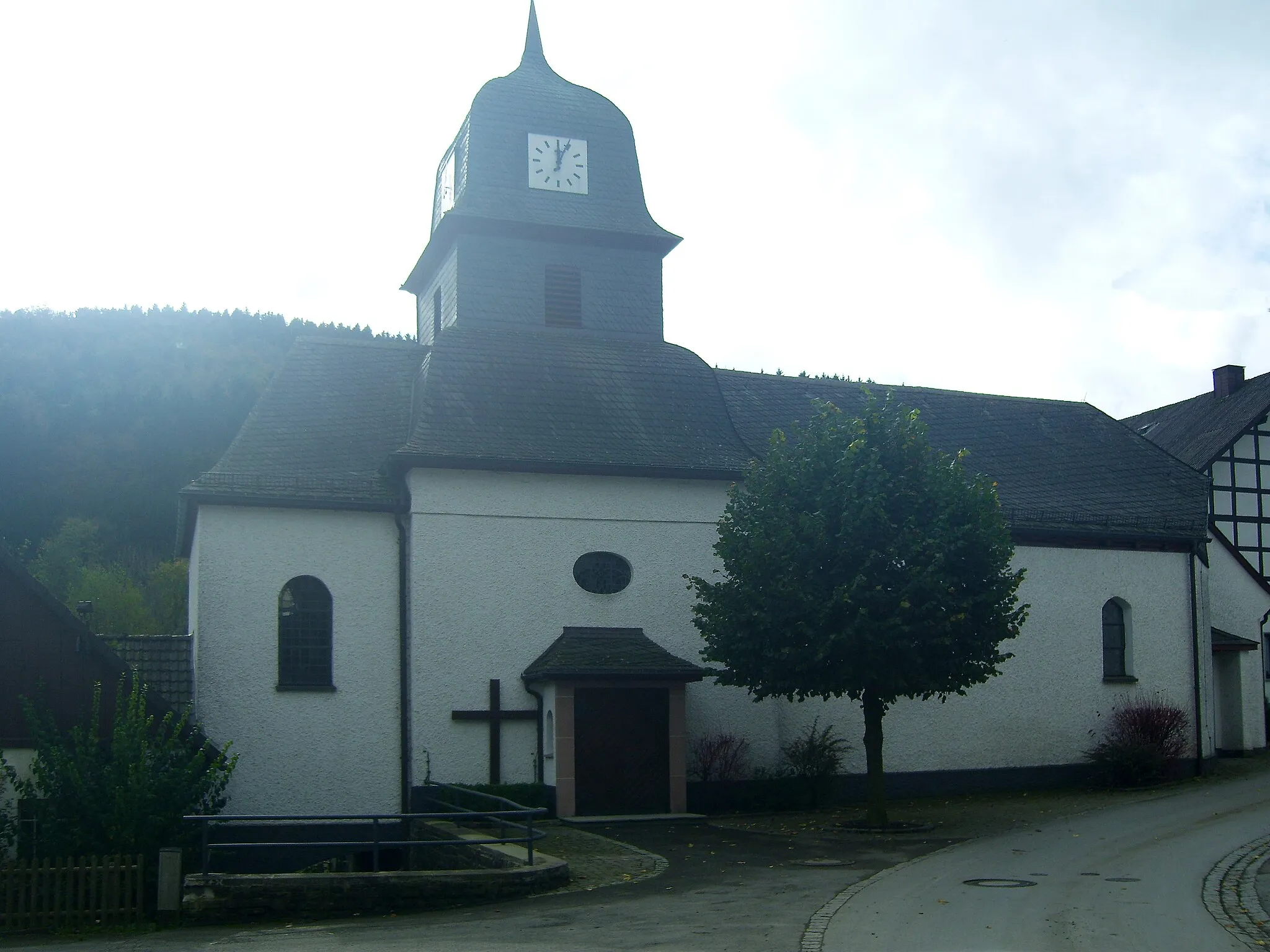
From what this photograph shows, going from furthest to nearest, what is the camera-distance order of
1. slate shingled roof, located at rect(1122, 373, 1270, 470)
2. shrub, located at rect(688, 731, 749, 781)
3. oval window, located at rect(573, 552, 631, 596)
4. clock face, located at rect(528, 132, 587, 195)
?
slate shingled roof, located at rect(1122, 373, 1270, 470) < clock face, located at rect(528, 132, 587, 195) < oval window, located at rect(573, 552, 631, 596) < shrub, located at rect(688, 731, 749, 781)

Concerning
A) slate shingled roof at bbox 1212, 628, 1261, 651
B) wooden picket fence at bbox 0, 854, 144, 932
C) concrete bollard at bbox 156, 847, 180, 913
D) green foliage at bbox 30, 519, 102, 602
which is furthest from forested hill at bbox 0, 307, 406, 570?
concrete bollard at bbox 156, 847, 180, 913

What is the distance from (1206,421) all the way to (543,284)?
2196 centimetres

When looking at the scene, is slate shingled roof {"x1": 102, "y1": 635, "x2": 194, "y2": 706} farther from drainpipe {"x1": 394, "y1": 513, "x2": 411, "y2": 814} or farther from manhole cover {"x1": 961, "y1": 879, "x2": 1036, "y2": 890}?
manhole cover {"x1": 961, "y1": 879, "x2": 1036, "y2": 890}

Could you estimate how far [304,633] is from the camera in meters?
20.9

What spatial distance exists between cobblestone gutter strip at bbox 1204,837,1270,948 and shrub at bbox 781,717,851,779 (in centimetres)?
721

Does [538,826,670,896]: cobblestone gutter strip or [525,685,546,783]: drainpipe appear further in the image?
[525,685,546,783]: drainpipe

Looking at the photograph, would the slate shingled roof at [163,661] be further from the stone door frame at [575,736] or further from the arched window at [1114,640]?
the arched window at [1114,640]

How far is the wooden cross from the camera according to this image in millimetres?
20922

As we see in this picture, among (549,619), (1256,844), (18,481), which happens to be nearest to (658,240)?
(549,619)

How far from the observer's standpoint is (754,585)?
18469 mm

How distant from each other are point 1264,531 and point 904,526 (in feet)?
70.4

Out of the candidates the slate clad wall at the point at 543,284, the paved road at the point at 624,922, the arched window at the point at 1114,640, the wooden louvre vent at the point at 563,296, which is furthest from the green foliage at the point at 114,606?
the paved road at the point at 624,922

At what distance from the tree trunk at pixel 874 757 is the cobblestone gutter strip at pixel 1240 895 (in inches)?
183

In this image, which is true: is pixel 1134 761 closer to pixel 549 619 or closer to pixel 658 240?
pixel 549 619
